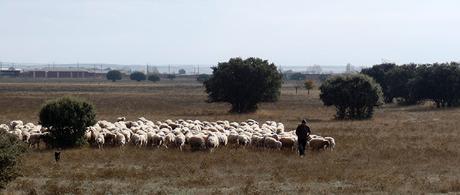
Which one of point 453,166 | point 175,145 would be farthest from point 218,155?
point 453,166

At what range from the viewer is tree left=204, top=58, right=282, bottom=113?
230 ft

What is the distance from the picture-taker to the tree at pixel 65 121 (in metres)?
33.6

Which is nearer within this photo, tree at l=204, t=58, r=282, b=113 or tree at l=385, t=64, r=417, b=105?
tree at l=204, t=58, r=282, b=113

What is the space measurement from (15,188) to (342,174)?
11.1 m

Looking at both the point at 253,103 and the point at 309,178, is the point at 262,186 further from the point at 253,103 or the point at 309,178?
the point at 253,103

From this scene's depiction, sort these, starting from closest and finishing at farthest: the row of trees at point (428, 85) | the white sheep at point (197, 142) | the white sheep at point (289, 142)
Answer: the white sheep at point (197, 142)
the white sheep at point (289, 142)
the row of trees at point (428, 85)

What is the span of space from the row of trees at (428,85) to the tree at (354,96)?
23226 mm

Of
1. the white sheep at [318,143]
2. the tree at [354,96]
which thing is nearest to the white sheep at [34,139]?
the white sheep at [318,143]

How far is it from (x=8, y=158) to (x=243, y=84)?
52014 millimetres

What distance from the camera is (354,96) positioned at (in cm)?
6191

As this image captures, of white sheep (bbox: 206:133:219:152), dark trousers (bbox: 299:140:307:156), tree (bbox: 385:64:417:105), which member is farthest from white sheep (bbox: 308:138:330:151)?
tree (bbox: 385:64:417:105)

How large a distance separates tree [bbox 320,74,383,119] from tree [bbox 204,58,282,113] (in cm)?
910

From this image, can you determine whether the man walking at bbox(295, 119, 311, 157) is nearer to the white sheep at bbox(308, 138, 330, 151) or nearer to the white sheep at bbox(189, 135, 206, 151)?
the white sheep at bbox(308, 138, 330, 151)

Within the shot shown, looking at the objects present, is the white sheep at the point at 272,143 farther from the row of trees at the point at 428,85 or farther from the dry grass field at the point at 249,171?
the row of trees at the point at 428,85
